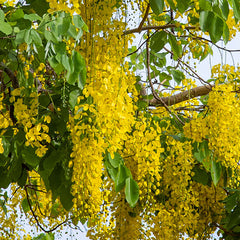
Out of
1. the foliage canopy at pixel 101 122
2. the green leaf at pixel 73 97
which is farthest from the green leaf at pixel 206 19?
the green leaf at pixel 73 97

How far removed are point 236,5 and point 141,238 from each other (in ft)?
3.66

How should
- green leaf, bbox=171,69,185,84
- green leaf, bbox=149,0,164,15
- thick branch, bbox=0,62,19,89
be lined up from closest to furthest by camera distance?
green leaf, bbox=149,0,164,15 < thick branch, bbox=0,62,19,89 < green leaf, bbox=171,69,185,84

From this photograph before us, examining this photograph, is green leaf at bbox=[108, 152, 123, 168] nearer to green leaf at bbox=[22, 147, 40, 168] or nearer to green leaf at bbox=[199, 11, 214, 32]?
green leaf at bbox=[22, 147, 40, 168]

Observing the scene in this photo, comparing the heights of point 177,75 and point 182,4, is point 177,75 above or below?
above

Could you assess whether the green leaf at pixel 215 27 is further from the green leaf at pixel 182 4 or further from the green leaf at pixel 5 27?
the green leaf at pixel 5 27

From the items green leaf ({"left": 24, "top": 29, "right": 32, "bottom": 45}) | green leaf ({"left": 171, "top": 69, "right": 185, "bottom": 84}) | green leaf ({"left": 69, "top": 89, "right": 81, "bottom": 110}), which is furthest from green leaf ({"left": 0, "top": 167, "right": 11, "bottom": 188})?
green leaf ({"left": 171, "top": 69, "right": 185, "bottom": 84})

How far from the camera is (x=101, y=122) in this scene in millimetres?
1259

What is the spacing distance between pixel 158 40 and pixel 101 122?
0.69 metres

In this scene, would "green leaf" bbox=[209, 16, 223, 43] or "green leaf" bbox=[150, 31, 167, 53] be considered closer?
"green leaf" bbox=[209, 16, 223, 43]

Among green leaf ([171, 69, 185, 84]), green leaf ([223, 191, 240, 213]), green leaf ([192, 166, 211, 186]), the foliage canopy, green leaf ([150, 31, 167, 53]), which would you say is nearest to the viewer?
the foliage canopy

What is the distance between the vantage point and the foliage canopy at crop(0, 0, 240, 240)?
4.12 ft

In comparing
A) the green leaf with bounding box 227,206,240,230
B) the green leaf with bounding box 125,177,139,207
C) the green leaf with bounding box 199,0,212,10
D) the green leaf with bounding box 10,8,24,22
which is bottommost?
the green leaf with bounding box 125,177,139,207

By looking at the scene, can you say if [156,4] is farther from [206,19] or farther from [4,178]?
[4,178]

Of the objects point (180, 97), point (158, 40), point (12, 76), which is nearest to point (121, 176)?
point (12, 76)
